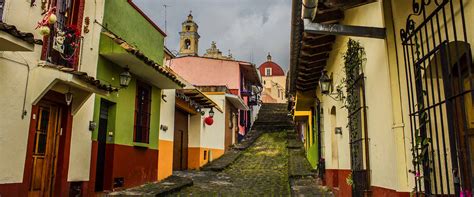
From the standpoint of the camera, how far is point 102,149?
415 inches

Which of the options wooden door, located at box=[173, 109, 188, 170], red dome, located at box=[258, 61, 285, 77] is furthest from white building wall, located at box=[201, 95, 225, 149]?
red dome, located at box=[258, 61, 285, 77]

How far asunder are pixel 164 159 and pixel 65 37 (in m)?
6.94

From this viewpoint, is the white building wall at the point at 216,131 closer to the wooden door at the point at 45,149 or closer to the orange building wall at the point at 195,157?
the orange building wall at the point at 195,157

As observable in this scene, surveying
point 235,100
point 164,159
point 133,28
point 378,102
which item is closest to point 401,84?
point 378,102

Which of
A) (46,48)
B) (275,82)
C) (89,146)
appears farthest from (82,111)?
(275,82)

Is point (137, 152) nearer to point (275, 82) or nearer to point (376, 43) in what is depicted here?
point (376, 43)

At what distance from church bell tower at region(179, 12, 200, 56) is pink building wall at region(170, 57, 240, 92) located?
630 inches

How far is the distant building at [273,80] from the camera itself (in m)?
57.5

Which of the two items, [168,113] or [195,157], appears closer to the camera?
[168,113]

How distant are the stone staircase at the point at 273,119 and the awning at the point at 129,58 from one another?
801 inches

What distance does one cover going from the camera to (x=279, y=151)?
896 inches

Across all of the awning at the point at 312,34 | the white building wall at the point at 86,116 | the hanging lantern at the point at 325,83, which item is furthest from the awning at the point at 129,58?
the hanging lantern at the point at 325,83

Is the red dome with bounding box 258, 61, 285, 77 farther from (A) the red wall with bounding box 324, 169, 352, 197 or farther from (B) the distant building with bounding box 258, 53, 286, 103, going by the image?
→ (A) the red wall with bounding box 324, 169, 352, 197

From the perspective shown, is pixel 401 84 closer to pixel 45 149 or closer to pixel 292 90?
pixel 45 149
